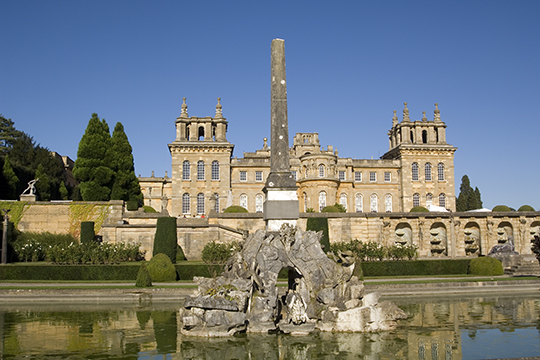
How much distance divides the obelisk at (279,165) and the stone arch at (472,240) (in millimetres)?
26659

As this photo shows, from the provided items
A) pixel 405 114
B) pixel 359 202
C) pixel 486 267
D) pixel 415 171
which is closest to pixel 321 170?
pixel 359 202

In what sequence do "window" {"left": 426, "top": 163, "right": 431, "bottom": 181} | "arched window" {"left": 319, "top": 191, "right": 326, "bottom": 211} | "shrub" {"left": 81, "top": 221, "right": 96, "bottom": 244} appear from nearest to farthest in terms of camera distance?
1. "shrub" {"left": 81, "top": 221, "right": 96, "bottom": 244}
2. "arched window" {"left": 319, "top": 191, "right": 326, "bottom": 211}
3. "window" {"left": 426, "top": 163, "right": 431, "bottom": 181}

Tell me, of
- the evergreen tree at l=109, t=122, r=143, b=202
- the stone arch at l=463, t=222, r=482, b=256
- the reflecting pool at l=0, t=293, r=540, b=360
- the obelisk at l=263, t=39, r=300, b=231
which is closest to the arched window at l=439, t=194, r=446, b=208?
the stone arch at l=463, t=222, r=482, b=256

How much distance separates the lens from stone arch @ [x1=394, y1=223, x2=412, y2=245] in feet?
121

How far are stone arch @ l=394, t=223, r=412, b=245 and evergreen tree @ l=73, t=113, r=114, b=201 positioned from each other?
24.7 m

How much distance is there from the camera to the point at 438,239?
37531 mm

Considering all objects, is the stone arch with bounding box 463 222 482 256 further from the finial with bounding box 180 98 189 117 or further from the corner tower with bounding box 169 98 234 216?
the finial with bounding box 180 98 189 117

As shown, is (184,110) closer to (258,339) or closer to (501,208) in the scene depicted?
(501,208)

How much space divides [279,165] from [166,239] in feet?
50.2

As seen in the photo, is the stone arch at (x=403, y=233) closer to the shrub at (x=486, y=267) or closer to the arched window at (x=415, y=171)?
the shrub at (x=486, y=267)

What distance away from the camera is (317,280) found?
13.5 meters

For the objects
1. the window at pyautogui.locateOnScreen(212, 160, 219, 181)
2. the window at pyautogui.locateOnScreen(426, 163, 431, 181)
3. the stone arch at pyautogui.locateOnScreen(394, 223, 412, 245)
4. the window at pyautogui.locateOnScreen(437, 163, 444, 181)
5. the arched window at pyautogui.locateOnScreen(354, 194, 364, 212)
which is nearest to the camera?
the stone arch at pyautogui.locateOnScreen(394, 223, 412, 245)

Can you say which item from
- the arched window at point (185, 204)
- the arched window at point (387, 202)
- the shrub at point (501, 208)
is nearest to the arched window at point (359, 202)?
the arched window at point (387, 202)

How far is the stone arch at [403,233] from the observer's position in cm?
3681
